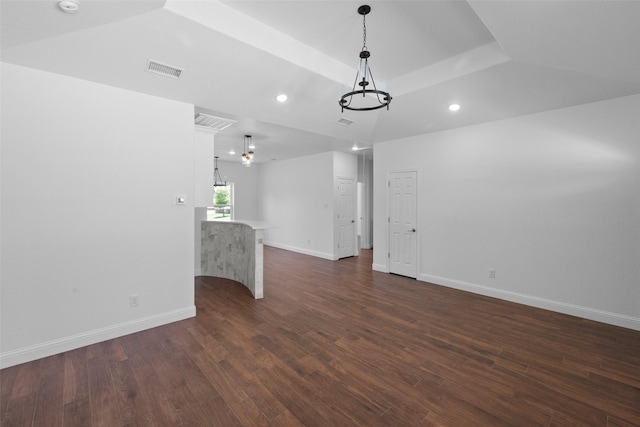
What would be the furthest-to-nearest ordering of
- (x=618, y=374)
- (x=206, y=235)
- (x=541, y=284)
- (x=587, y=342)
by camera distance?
(x=206, y=235) < (x=541, y=284) < (x=587, y=342) < (x=618, y=374)

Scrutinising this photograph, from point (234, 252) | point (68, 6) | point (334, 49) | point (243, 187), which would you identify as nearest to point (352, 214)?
point (234, 252)

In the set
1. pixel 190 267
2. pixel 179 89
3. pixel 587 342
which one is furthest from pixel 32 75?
pixel 587 342

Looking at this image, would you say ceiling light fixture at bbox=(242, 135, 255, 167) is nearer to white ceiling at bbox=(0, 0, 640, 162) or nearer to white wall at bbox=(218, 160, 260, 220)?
white ceiling at bbox=(0, 0, 640, 162)

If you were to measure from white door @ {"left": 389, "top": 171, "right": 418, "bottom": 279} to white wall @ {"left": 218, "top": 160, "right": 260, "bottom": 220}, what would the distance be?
5.56 meters

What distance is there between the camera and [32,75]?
103 inches

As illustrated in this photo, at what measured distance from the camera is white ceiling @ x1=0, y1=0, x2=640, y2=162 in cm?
221

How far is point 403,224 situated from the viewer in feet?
18.3

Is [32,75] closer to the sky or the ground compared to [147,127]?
closer to the sky

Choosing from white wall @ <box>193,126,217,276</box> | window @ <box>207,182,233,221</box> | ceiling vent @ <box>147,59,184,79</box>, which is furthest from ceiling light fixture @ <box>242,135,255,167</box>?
window @ <box>207,182,233,221</box>

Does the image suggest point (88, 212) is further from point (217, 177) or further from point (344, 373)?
point (217, 177)

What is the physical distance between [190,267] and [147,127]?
1803 millimetres

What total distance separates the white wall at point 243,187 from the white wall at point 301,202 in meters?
0.30

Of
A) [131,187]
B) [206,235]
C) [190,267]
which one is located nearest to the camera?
[131,187]

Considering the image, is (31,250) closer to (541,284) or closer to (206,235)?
(206,235)
